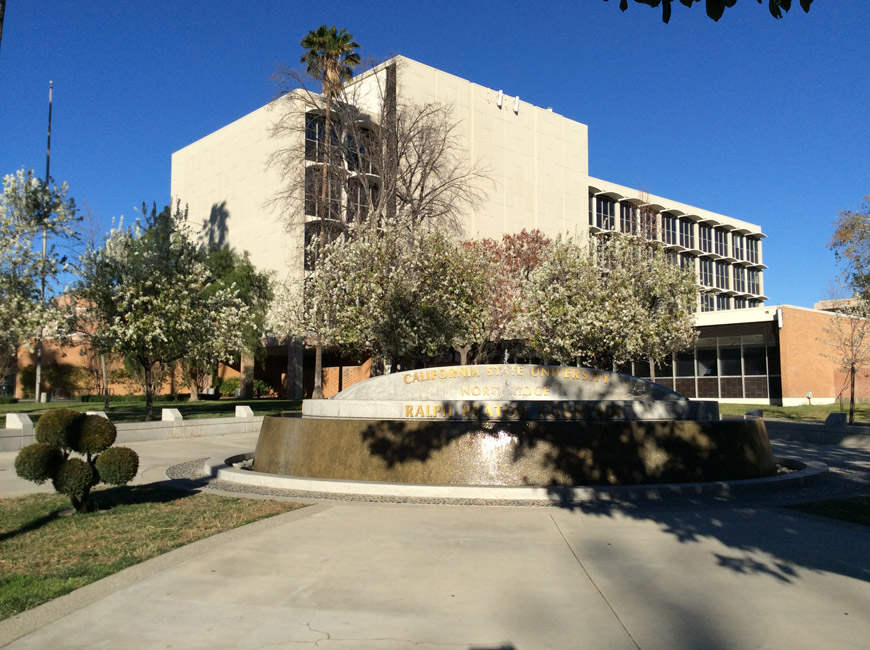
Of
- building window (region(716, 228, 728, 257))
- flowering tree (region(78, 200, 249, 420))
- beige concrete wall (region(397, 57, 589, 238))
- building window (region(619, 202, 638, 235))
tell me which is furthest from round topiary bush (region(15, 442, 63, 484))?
building window (region(716, 228, 728, 257))

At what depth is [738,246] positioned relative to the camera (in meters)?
77.1

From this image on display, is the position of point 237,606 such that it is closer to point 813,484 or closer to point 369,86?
point 813,484

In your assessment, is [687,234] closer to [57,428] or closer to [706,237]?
[706,237]

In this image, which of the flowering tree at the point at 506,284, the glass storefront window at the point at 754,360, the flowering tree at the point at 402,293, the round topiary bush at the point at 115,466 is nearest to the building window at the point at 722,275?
the glass storefront window at the point at 754,360

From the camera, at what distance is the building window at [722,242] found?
75.2m

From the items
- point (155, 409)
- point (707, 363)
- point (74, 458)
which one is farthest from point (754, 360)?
point (74, 458)

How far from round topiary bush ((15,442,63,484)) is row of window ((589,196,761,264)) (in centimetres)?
5175

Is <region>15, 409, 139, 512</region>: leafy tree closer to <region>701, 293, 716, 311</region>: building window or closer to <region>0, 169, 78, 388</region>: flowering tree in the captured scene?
<region>0, 169, 78, 388</region>: flowering tree

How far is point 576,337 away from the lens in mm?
26516

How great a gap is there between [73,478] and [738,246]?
7869 cm

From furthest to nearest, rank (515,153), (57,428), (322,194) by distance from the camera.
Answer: (515,153)
(322,194)
(57,428)

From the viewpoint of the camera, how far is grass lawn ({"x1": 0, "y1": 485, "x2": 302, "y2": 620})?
605 cm

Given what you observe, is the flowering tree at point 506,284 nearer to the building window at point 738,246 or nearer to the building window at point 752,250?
the building window at point 738,246

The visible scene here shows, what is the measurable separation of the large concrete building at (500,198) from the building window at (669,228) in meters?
0.33
